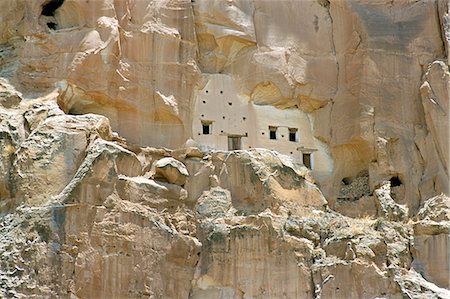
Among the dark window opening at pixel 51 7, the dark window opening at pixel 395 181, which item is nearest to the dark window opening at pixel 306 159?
the dark window opening at pixel 395 181

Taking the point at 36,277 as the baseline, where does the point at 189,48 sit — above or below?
above

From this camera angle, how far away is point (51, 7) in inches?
1246

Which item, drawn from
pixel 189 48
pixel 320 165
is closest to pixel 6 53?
pixel 189 48

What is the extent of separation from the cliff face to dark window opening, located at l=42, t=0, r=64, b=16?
97 mm

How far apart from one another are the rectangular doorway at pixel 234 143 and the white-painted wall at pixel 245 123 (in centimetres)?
11

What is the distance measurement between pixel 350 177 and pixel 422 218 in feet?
11.0

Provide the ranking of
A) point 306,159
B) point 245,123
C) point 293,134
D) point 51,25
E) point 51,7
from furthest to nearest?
point 293,134
point 306,159
point 245,123
point 51,7
point 51,25

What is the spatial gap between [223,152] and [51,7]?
6.67m

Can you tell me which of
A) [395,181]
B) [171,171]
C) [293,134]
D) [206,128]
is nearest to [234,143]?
[206,128]

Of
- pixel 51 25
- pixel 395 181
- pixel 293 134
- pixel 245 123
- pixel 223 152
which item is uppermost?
pixel 51 25

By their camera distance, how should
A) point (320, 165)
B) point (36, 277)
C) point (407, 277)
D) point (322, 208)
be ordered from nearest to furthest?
1. point (36, 277)
2. point (407, 277)
3. point (322, 208)
4. point (320, 165)

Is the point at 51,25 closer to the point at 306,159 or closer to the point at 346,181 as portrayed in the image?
the point at 306,159

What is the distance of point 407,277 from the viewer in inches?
1121

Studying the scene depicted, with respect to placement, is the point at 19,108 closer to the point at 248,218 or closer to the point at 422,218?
the point at 248,218
